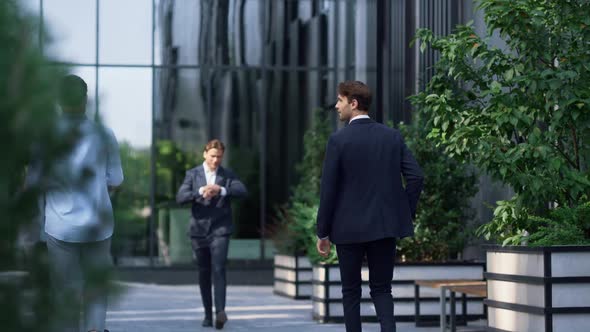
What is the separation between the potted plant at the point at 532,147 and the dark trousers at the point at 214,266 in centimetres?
298

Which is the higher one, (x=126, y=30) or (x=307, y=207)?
(x=126, y=30)

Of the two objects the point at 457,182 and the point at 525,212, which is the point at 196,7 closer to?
the point at 457,182

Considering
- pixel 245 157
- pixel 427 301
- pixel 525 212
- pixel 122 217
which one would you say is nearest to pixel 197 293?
pixel 245 157

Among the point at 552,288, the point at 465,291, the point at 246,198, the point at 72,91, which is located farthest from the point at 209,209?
the point at 246,198

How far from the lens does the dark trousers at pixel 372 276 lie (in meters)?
6.82

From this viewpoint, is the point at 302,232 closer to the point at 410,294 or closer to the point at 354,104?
the point at 410,294

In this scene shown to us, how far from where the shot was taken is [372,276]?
686cm

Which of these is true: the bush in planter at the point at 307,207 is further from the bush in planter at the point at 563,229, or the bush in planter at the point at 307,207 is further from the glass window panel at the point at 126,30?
the bush in planter at the point at 563,229

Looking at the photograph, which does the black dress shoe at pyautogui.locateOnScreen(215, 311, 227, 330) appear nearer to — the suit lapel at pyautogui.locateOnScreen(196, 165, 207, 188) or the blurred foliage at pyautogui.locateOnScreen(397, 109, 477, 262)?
the suit lapel at pyautogui.locateOnScreen(196, 165, 207, 188)

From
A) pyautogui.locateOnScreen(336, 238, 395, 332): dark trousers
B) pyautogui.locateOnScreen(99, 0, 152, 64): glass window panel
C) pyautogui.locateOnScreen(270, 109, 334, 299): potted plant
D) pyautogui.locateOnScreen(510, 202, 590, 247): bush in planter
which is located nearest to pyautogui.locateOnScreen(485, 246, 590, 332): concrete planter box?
pyautogui.locateOnScreen(510, 202, 590, 247): bush in planter

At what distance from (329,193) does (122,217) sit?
4846 millimetres

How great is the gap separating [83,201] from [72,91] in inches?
11.0

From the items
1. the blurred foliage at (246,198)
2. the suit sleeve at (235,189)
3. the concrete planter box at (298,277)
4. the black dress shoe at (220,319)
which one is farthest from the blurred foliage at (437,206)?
the blurred foliage at (246,198)

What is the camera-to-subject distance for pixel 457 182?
39.3 ft
